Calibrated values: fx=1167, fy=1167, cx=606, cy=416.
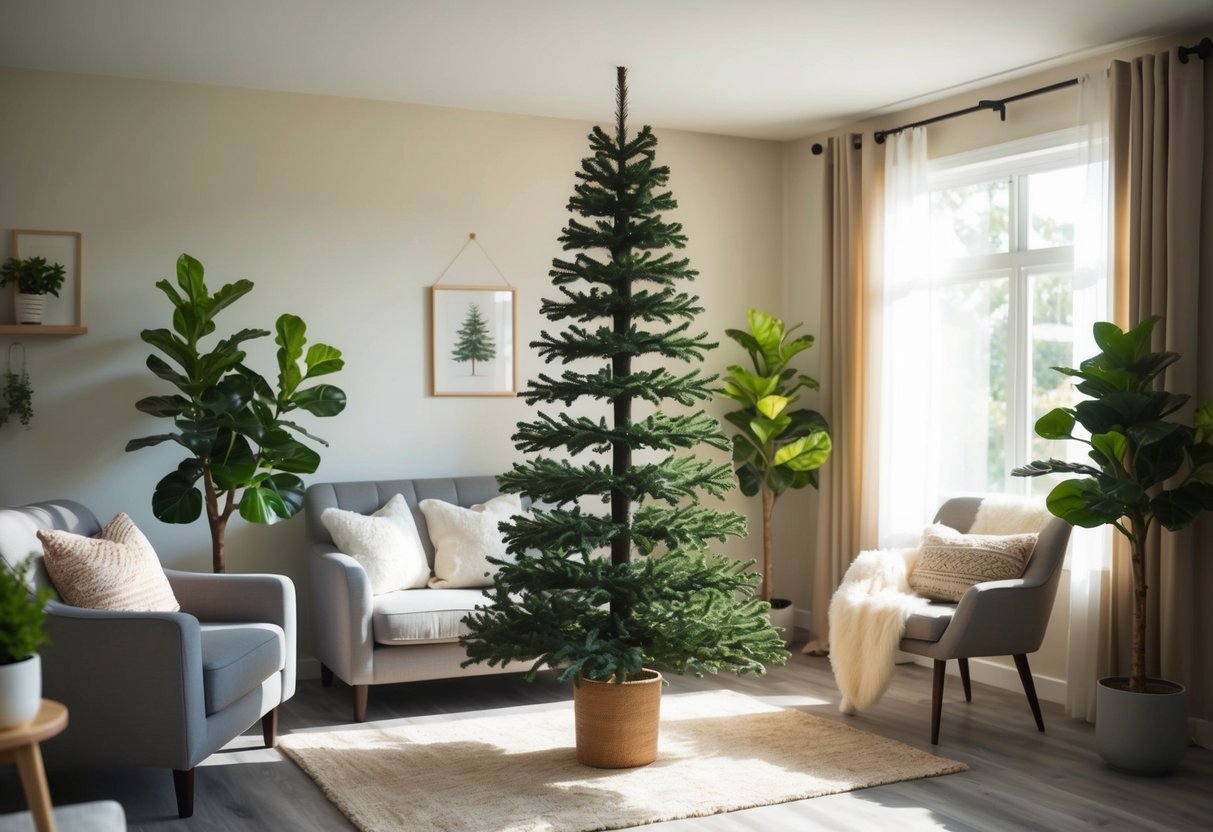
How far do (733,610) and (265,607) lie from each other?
173 centimetres

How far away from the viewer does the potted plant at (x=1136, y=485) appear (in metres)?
3.96

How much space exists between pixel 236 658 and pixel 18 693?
1671mm

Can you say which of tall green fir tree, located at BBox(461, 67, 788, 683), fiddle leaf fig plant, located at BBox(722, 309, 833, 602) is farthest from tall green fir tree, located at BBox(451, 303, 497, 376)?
tall green fir tree, located at BBox(461, 67, 788, 683)

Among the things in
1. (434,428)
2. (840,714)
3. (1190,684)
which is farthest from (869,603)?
(434,428)

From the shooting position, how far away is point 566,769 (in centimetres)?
400

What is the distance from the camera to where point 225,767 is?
4.05 m

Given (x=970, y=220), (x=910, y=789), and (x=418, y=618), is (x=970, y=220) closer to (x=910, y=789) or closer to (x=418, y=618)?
(x=910, y=789)

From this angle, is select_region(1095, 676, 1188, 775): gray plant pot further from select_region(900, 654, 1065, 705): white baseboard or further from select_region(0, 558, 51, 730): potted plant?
select_region(0, 558, 51, 730): potted plant

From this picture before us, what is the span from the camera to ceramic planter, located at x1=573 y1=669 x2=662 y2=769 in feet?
12.9

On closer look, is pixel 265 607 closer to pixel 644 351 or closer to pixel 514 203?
pixel 644 351

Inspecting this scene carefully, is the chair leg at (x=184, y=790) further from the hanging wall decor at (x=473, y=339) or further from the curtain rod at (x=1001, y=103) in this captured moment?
the curtain rod at (x=1001, y=103)

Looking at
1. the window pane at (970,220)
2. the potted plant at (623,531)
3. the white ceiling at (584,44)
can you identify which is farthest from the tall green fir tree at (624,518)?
the window pane at (970,220)

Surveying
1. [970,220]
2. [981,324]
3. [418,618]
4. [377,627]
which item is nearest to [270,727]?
[377,627]

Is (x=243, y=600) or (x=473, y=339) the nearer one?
(x=243, y=600)
